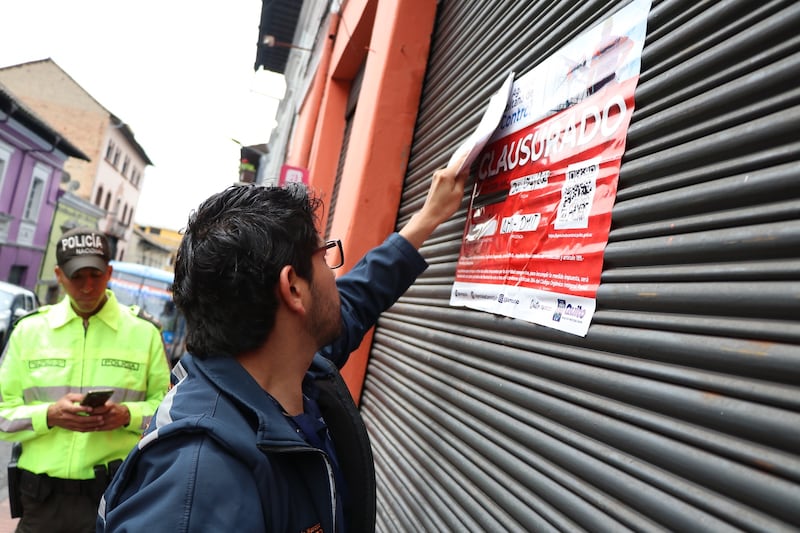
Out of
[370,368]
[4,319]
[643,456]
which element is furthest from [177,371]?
[4,319]

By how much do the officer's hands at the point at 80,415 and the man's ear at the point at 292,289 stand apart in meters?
1.61

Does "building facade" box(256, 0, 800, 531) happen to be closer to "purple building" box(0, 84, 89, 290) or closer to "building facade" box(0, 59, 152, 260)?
"purple building" box(0, 84, 89, 290)

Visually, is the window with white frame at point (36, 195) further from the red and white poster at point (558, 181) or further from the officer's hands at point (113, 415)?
the red and white poster at point (558, 181)

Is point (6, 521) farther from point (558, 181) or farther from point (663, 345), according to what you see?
point (663, 345)

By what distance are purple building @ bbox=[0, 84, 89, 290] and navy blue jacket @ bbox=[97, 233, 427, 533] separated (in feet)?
68.5

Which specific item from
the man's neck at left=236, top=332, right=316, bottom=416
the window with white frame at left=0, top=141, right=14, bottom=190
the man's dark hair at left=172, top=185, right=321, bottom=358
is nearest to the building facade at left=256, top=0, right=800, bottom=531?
the man's neck at left=236, top=332, right=316, bottom=416

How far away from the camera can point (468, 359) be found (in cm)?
217

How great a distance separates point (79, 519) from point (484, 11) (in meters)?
3.23

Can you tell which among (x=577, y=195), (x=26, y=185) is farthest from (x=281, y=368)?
(x=26, y=185)

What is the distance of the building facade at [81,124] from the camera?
32.1 metres

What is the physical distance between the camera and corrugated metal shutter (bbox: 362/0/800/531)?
38.5 inches

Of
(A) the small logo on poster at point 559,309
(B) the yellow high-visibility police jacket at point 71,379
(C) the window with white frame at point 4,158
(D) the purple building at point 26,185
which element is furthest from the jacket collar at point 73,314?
(C) the window with white frame at point 4,158

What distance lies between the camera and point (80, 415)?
8.75ft

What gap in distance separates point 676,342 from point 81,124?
128 feet
